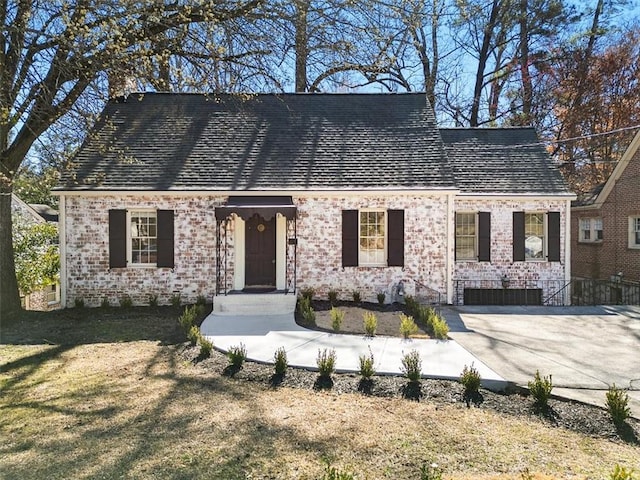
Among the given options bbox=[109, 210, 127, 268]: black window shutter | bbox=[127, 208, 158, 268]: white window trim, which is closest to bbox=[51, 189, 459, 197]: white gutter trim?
bbox=[127, 208, 158, 268]: white window trim

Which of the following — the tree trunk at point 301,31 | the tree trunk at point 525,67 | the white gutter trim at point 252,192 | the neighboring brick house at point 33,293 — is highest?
the tree trunk at point 525,67

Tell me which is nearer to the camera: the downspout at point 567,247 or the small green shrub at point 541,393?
the small green shrub at point 541,393

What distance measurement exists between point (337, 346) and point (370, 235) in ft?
17.2

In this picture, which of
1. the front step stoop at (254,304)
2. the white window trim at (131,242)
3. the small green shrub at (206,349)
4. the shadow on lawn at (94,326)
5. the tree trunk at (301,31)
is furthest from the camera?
the white window trim at (131,242)

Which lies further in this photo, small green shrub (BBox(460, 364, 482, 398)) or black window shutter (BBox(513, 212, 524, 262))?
black window shutter (BBox(513, 212, 524, 262))

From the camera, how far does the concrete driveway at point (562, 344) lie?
6.36 m

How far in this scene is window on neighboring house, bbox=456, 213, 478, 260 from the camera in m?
13.8

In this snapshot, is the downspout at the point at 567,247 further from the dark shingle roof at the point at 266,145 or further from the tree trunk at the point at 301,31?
the tree trunk at the point at 301,31

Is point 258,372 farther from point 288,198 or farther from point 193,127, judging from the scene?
point 193,127

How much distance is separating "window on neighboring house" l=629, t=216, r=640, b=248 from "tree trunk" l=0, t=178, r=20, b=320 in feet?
65.3

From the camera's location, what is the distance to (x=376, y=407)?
5422mm

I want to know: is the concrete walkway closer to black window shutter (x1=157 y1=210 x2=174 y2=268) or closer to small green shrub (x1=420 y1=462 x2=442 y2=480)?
small green shrub (x1=420 y1=462 x2=442 y2=480)

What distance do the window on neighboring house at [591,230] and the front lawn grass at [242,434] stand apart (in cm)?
1588

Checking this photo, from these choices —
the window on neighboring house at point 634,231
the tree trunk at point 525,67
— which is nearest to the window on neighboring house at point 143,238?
the window on neighboring house at point 634,231
